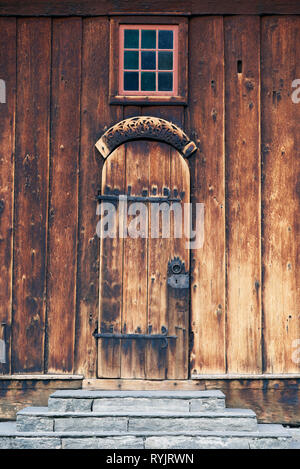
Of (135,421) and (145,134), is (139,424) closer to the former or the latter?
(135,421)

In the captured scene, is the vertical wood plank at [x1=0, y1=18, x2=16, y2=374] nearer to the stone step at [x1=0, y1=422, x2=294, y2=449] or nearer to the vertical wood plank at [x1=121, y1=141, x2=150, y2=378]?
the stone step at [x1=0, y1=422, x2=294, y2=449]

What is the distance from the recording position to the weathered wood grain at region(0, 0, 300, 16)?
542cm

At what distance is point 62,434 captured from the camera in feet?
15.5

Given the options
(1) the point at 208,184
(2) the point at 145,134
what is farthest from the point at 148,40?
(1) the point at 208,184

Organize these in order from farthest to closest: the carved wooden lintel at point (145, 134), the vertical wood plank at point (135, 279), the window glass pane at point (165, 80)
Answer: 1. the window glass pane at point (165, 80)
2. the carved wooden lintel at point (145, 134)
3. the vertical wood plank at point (135, 279)

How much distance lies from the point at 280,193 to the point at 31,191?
2.27 meters

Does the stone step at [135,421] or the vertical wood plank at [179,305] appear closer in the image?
the stone step at [135,421]

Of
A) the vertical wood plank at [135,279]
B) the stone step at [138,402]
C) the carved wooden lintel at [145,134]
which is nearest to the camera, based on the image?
the stone step at [138,402]

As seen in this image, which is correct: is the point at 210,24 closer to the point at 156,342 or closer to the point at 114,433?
the point at 156,342

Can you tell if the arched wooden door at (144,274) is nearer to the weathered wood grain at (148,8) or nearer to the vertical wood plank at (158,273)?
the vertical wood plank at (158,273)

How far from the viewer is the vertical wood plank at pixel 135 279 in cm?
522

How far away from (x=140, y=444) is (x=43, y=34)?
3711mm

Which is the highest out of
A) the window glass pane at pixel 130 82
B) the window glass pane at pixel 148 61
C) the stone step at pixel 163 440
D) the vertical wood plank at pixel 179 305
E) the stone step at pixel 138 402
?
the window glass pane at pixel 148 61

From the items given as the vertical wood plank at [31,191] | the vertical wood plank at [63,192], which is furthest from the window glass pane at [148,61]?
the vertical wood plank at [31,191]
